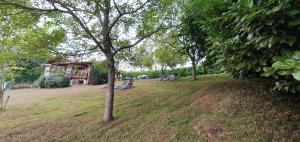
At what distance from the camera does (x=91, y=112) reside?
8672 mm

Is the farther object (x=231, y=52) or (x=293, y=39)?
(x=231, y=52)

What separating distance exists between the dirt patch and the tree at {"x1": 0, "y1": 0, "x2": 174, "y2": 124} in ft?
9.53

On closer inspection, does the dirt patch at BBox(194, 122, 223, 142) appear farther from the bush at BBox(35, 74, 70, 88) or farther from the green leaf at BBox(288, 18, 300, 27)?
the bush at BBox(35, 74, 70, 88)

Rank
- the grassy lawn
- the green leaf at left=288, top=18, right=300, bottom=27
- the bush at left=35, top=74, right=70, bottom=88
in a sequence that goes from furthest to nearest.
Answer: the bush at left=35, top=74, right=70, bottom=88 < the grassy lawn < the green leaf at left=288, top=18, right=300, bottom=27

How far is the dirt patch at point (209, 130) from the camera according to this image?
4.88 metres

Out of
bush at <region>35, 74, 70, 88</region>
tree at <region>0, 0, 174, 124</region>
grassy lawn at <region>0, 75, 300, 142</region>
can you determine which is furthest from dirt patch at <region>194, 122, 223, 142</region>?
bush at <region>35, 74, 70, 88</region>

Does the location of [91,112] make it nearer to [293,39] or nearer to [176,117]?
[176,117]

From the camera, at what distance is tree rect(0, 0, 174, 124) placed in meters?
6.13

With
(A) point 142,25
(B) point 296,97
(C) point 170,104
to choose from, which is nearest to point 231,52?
(B) point 296,97

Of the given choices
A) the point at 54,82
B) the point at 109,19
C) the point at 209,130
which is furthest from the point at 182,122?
the point at 54,82

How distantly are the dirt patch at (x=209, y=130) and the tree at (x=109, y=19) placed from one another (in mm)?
2906

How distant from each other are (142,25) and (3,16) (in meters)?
3.63

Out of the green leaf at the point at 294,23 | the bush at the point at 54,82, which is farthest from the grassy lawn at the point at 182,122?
the bush at the point at 54,82

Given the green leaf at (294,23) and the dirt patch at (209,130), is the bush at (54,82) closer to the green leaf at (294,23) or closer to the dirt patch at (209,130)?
the dirt patch at (209,130)
